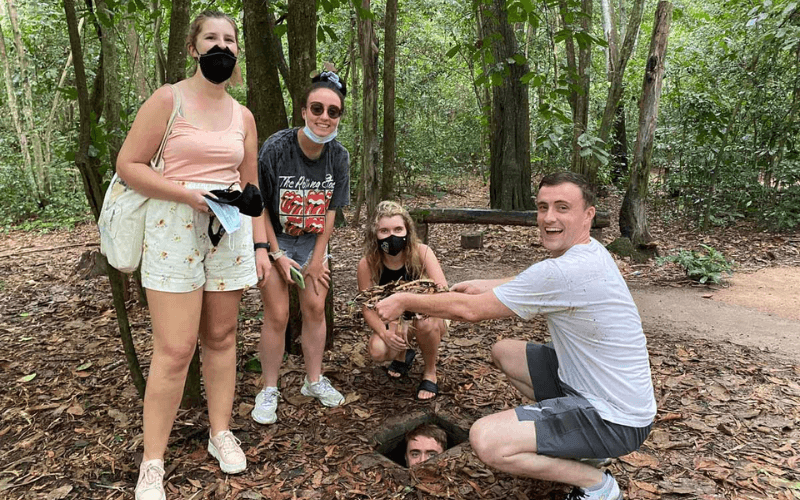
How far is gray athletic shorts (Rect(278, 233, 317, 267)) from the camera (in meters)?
3.08

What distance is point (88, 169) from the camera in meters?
2.92

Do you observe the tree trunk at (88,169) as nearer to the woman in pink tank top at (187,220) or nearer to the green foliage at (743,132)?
the woman in pink tank top at (187,220)

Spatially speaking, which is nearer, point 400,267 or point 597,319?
point 597,319

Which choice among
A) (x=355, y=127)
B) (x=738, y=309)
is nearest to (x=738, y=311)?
(x=738, y=309)

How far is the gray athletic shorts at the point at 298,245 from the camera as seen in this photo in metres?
3.08

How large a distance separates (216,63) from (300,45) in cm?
136

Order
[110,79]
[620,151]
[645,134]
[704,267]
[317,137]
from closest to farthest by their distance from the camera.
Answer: [317,137] < [110,79] < [704,267] < [645,134] < [620,151]

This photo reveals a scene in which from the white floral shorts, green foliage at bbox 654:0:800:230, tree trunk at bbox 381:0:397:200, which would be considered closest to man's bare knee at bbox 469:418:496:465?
the white floral shorts

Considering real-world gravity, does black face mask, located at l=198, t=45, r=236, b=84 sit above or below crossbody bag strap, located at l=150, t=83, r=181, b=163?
above

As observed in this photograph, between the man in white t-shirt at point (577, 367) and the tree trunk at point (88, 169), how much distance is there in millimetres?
1694

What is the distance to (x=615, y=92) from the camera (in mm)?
Result: 8484

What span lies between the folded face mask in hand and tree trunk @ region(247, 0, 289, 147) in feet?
4.52

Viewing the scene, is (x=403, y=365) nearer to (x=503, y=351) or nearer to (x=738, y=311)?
(x=503, y=351)

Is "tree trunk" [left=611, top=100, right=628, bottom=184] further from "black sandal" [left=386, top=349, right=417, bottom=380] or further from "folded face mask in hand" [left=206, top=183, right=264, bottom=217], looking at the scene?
"folded face mask in hand" [left=206, top=183, right=264, bottom=217]
